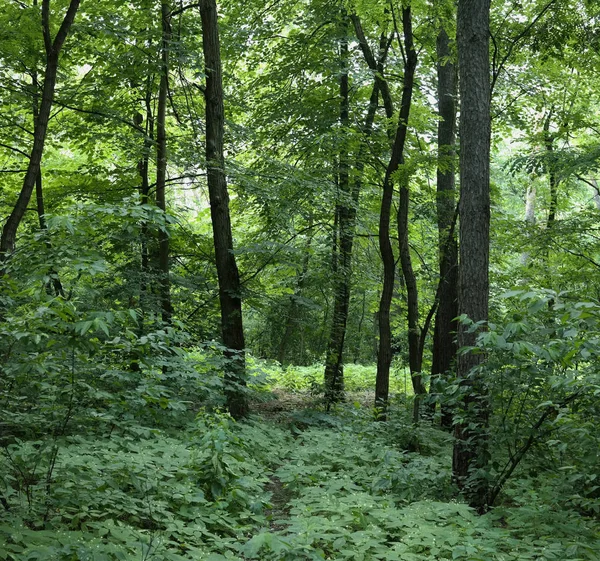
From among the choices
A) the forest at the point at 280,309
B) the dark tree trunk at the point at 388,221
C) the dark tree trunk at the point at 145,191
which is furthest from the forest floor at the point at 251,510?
the dark tree trunk at the point at 145,191

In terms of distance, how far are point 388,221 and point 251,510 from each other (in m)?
5.59

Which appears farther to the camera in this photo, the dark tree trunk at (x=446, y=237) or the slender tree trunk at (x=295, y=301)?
the slender tree trunk at (x=295, y=301)

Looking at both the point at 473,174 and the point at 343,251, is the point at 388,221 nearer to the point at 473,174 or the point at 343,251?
the point at 343,251

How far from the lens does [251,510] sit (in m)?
5.09

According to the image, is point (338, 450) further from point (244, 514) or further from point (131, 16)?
point (131, 16)

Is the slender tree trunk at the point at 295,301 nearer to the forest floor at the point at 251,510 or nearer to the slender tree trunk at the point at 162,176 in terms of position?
the slender tree trunk at the point at 162,176

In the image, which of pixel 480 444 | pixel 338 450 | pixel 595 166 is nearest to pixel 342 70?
pixel 595 166

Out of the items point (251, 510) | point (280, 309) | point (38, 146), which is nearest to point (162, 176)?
point (280, 309)

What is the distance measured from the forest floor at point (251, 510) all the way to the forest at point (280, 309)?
0.11 feet

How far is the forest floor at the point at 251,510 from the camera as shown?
144 inches

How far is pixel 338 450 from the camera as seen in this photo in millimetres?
7348

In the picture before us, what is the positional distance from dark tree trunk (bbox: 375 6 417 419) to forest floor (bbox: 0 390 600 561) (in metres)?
2.65

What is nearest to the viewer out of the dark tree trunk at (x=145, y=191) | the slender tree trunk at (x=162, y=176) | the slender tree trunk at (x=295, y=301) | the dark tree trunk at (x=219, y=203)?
the dark tree trunk at (x=219, y=203)

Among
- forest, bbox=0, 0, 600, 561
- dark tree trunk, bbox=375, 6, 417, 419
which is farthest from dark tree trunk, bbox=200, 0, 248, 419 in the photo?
dark tree trunk, bbox=375, 6, 417, 419
